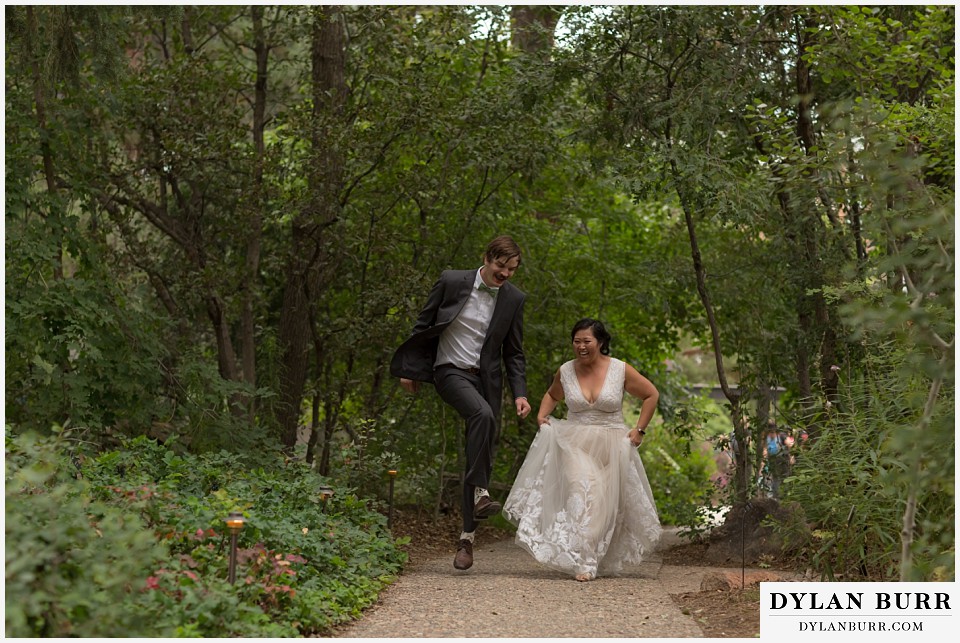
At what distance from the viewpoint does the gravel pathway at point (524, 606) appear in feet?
16.6

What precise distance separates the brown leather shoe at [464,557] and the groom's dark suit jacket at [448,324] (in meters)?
0.89

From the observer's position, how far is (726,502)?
31.0ft

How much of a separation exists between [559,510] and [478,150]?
3.50 meters

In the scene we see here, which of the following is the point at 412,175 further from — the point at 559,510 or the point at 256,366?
the point at 559,510

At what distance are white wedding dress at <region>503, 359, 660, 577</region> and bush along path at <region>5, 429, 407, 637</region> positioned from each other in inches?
37.4

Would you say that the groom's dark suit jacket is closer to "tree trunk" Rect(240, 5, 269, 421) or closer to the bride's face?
the bride's face

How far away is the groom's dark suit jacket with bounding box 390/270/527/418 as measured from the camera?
7.45m

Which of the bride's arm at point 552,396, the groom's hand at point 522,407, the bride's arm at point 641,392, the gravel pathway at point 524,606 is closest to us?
the gravel pathway at point 524,606

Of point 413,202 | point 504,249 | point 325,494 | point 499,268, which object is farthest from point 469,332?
point 413,202

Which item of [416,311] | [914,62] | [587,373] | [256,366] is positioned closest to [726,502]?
[587,373]

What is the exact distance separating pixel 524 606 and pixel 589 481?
5.83 feet

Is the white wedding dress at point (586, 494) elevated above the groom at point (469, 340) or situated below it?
below

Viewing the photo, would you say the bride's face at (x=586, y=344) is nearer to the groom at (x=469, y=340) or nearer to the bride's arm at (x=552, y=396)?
the bride's arm at (x=552, y=396)

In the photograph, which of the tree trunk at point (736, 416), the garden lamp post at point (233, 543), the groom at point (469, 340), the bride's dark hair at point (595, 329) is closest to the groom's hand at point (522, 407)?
the groom at point (469, 340)
